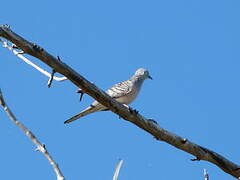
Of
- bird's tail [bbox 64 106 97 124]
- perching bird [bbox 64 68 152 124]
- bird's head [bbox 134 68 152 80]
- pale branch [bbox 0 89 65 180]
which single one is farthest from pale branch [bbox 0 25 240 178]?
bird's head [bbox 134 68 152 80]

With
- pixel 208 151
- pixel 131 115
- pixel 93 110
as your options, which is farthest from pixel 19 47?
pixel 93 110

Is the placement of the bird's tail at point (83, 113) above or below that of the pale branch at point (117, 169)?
above

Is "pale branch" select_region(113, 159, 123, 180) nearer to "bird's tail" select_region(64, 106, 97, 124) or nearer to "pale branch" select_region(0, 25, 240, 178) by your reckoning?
"pale branch" select_region(0, 25, 240, 178)

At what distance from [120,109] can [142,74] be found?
21.5ft

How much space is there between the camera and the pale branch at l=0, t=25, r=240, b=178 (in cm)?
717

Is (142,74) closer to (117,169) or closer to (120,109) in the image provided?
(120,109)

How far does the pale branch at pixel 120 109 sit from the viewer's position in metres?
7.17

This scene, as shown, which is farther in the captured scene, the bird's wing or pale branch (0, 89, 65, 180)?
the bird's wing

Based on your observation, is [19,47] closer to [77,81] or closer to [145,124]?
[77,81]

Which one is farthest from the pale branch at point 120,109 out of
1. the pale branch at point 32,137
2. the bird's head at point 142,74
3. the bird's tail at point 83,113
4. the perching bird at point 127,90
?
Result: the bird's head at point 142,74

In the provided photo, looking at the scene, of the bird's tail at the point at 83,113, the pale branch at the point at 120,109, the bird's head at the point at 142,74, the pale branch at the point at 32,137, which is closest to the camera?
the pale branch at the point at 32,137

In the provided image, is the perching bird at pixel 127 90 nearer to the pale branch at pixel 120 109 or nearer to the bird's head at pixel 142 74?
the bird's head at pixel 142 74

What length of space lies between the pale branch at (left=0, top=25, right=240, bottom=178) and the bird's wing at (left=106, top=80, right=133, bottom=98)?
4.43 m

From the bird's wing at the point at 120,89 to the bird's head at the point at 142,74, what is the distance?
667 mm
